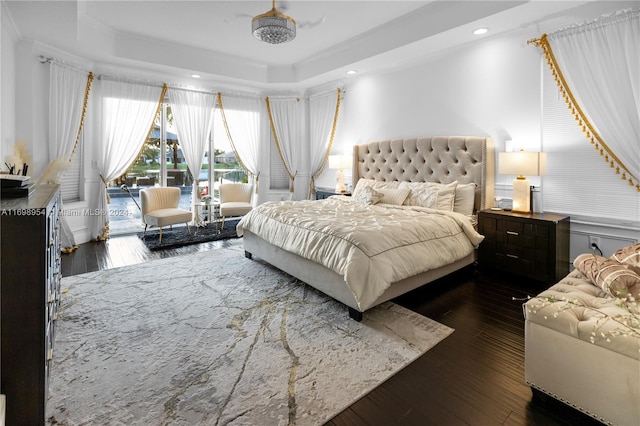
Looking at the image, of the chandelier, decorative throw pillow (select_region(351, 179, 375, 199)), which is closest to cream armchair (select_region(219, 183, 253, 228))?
decorative throw pillow (select_region(351, 179, 375, 199))

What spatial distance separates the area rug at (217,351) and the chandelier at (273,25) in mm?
2653

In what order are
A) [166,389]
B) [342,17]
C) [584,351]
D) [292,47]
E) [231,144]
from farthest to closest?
[231,144] → [292,47] → [342,17] → [166,389] → [584,351]

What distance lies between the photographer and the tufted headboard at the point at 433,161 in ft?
13.3

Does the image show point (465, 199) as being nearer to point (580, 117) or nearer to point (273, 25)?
point (580, 117)

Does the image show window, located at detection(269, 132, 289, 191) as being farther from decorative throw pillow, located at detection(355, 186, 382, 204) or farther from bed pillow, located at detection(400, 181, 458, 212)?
bed pillow, located at detection(400, 181, 458, 212)

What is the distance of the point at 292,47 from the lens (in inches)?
211

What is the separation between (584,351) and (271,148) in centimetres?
634

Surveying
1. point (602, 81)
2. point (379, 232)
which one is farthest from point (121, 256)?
point (602, 81)

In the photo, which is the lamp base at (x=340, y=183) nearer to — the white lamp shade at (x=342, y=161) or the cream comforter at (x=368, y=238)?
the white lamp shade at (x=342, y=161)

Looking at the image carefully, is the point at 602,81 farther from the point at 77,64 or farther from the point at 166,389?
the point at 77,64

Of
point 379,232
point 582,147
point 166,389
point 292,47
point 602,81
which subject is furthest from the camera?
point 292,47

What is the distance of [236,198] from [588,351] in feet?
18.8

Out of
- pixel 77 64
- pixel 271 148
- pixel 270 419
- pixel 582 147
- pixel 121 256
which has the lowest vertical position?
pixel 270 419

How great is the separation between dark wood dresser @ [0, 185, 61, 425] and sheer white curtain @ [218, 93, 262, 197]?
5.65 m
